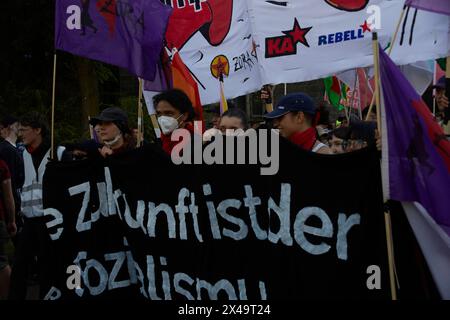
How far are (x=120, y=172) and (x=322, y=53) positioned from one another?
2791mm

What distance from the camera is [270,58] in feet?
25.9

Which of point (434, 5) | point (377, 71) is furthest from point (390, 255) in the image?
point (434, 5)

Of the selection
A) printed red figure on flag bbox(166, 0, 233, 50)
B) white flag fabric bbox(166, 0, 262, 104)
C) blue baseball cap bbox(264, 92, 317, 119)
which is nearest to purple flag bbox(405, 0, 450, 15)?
blue baseball cap bbox(264, 92, 317, 119)

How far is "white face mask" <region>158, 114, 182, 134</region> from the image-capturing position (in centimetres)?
571

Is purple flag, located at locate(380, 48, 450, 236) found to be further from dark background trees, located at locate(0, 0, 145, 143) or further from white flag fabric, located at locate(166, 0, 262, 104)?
dark background trees, located at locate(0, 0, 145, 143)

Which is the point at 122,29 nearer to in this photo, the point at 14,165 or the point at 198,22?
the point at 198,22

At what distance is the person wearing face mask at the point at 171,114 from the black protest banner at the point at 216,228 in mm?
243

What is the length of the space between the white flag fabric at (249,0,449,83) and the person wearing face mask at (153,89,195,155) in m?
2.10

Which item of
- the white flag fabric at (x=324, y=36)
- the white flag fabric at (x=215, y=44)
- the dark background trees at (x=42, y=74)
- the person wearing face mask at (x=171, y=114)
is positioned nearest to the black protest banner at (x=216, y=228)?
the person wearing face mask at (x=171, y=114)

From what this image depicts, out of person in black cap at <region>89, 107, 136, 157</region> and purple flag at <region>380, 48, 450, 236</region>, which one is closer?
purple flag at <region>380, 48, 450, 236</region>

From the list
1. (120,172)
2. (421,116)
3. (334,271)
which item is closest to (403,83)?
(421,116)

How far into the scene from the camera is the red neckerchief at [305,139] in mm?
5297

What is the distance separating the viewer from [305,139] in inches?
209

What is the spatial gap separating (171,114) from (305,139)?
1047 millimetres
